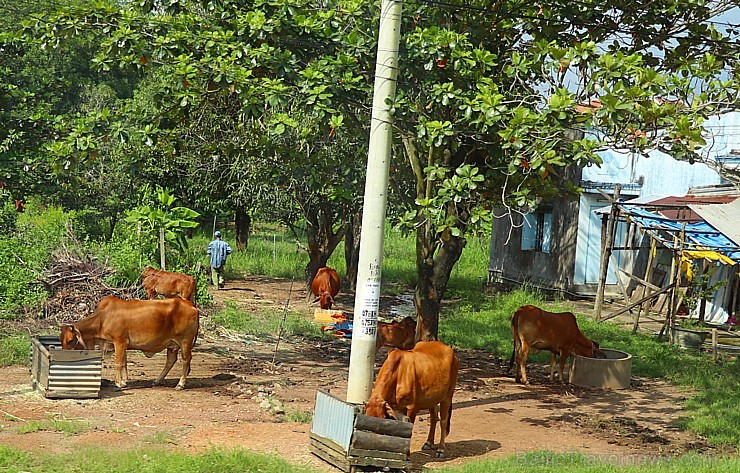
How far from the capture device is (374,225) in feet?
31.5

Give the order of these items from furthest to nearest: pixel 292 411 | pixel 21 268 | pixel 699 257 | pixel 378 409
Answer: pixel 699 257 → pixel 21 268 → pixel 292 411 → pixel 378 409

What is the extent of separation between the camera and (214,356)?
1532 cm

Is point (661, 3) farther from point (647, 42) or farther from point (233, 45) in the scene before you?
point (233, 45)

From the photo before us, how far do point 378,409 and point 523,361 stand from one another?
21.3 ft

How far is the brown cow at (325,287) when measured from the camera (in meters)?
21.6

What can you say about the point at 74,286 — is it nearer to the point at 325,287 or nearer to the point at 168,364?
the point at 168,364

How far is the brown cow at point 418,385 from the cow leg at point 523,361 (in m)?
4.80

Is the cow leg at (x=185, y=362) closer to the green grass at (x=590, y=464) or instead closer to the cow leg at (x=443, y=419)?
the cow leg at (x=443, y=419)

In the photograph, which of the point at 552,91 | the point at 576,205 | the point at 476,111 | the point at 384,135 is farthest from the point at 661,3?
the point at 576,205

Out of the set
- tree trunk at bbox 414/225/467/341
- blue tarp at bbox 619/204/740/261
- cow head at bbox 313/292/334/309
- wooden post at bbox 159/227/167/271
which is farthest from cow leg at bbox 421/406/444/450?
cow head at bbox 313/292/334/309

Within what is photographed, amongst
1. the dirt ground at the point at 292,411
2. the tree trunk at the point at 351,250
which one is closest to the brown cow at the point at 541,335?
the dirt ground at the point at 292,411

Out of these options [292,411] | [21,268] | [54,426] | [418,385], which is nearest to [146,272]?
[21,268]

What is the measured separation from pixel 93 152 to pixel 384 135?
189 inches

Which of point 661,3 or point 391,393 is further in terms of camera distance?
point 661,3
